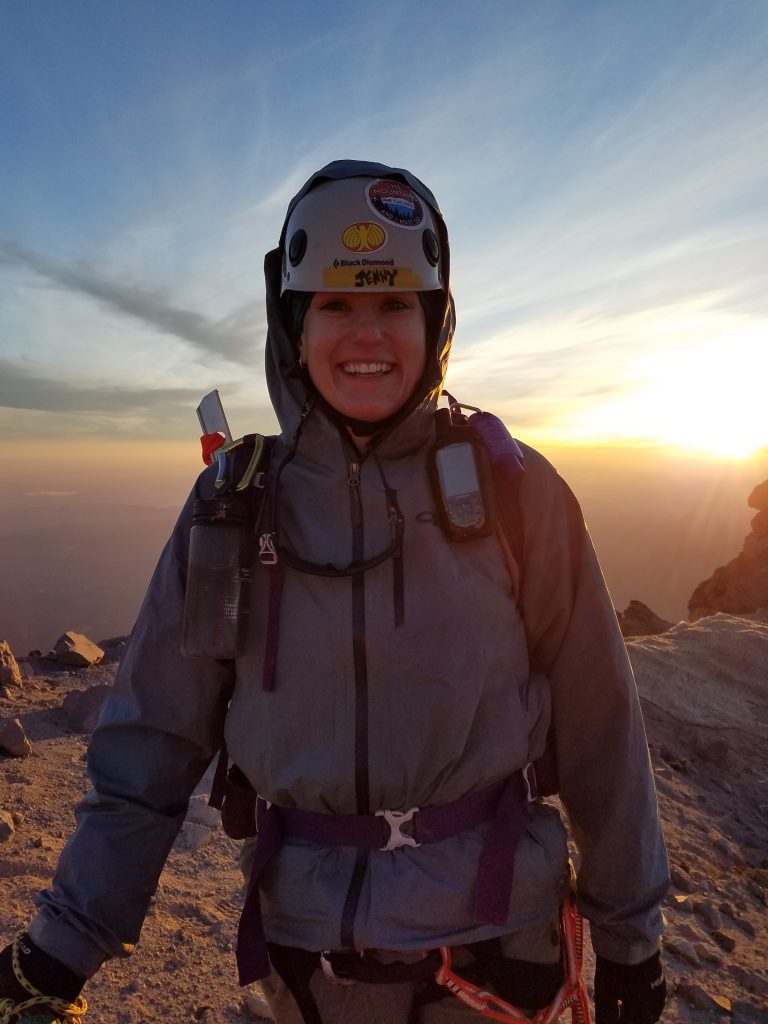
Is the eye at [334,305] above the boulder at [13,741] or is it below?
above

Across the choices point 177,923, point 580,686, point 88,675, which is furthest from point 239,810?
point 88,675

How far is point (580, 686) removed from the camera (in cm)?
222

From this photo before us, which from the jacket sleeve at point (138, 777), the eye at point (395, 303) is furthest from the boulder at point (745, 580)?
the jacket sleeve at point (138, 777)

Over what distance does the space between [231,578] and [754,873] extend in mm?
6277

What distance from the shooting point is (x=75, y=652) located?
9656 mm

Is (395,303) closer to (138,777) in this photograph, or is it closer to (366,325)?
(366,325)

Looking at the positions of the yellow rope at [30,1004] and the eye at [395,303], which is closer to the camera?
the yellow rope at [30,1004]

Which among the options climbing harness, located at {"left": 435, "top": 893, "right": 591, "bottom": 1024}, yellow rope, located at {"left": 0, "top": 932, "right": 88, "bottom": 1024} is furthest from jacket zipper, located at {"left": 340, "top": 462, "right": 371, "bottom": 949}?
yellow rope, located at {"left": 0, "top": 932, "right": 88, "bottom": 1024}

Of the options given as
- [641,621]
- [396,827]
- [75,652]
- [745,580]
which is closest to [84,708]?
[75,652]

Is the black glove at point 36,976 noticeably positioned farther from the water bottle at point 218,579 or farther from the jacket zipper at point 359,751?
the water bottle at point 218,579

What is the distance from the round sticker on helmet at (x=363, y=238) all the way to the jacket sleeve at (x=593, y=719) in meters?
0.91

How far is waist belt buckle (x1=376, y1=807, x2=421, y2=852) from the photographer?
6.43ft

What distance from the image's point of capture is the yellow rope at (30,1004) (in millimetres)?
1816

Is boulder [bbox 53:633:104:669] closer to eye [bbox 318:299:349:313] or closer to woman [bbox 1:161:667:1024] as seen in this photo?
woman [bbox 1:161:667:1024]
